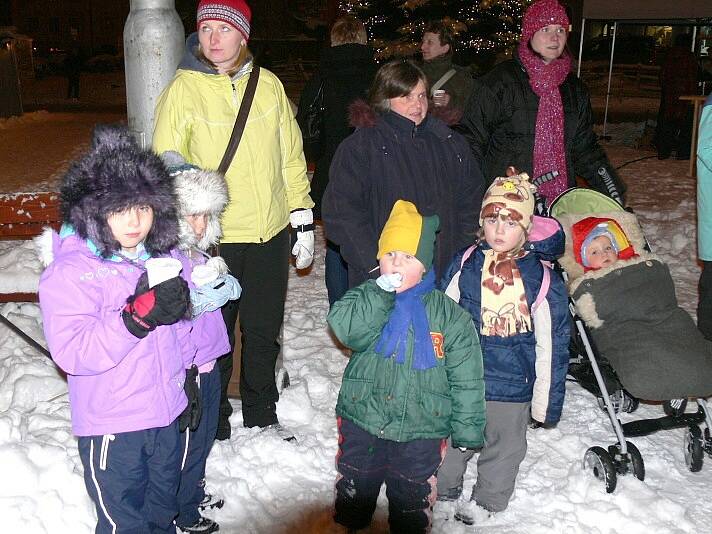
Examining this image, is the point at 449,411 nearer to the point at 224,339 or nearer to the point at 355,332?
the point at 355,332

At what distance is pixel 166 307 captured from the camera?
269cm

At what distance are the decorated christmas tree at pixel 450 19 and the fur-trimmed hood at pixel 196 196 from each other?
1006cm

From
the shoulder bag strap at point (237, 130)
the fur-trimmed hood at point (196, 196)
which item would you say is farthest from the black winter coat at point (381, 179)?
the fur-trimmed hood at point (196, 196)

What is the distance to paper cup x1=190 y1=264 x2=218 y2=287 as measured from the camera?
10.4 ft

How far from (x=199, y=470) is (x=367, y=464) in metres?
0.78

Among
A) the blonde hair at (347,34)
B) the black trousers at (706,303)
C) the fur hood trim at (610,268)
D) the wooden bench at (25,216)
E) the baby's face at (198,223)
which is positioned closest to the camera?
the baby's face at (198,223)

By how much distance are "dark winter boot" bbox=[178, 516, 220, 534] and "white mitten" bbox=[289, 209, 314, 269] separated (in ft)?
4.82

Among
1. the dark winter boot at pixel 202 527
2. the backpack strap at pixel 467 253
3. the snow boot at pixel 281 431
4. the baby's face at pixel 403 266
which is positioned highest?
the baby's face at pixel 403 266

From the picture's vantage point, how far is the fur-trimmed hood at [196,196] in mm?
3237

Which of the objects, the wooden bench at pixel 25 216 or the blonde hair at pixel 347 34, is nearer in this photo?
the blonde hair at pixel 347 34

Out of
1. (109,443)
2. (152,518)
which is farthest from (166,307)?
(152,518)

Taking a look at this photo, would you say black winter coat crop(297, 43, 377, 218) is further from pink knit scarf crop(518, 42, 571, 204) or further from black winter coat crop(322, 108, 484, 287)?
black winter coat crop(322, 108, 484, 287)

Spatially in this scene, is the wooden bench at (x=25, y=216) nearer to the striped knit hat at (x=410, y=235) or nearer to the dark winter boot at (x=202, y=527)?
the dark winter boot at (x=202, y=527)

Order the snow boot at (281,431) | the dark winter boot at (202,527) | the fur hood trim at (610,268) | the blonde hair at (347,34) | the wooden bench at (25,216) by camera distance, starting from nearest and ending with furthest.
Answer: the dark winter boot at (202,527) → the fur hood trim at (610,268) → the snow boot at (281,431) → the blonde hair at (347,34) → the wooden bench at (25,216)
